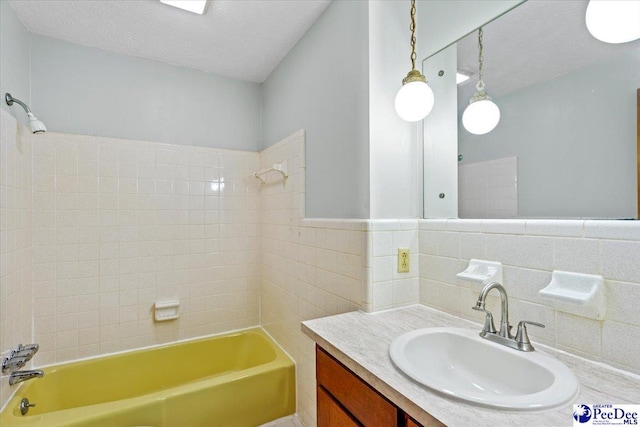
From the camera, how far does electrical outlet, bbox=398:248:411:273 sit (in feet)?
4.57

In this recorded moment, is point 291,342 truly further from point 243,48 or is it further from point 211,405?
point 243,48

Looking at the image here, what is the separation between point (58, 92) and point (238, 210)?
4.51 feet

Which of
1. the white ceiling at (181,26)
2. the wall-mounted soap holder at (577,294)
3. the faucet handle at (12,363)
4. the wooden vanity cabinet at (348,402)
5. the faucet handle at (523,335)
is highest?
the white ceiling at (181,26)

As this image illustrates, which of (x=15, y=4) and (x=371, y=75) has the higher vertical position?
(x=15, y=4)

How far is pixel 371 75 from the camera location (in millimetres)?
1359

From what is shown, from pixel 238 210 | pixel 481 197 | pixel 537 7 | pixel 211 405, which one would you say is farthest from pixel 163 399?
pixel 537 7

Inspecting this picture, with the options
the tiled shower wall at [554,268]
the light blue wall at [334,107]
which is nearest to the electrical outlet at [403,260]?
the tiled shower wall at [554,268]

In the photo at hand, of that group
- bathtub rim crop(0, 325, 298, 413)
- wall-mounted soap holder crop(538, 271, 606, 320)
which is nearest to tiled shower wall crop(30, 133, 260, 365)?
bathtub rim crop(0, 325, 298, 413)

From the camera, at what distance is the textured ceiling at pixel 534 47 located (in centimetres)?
98

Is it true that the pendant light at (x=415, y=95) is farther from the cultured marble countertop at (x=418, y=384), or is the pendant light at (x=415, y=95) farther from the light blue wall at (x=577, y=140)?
the cultured marble countertop at (x=418, y=384)

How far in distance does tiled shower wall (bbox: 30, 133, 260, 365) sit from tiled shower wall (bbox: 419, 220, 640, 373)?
1698 mm

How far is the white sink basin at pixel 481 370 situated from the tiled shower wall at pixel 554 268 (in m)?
0.14

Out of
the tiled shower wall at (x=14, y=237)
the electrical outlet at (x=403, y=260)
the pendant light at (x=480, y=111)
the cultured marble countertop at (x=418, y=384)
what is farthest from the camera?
the tiled shower wall at (x=14, y=237)

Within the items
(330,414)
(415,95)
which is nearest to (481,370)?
(330,414)
